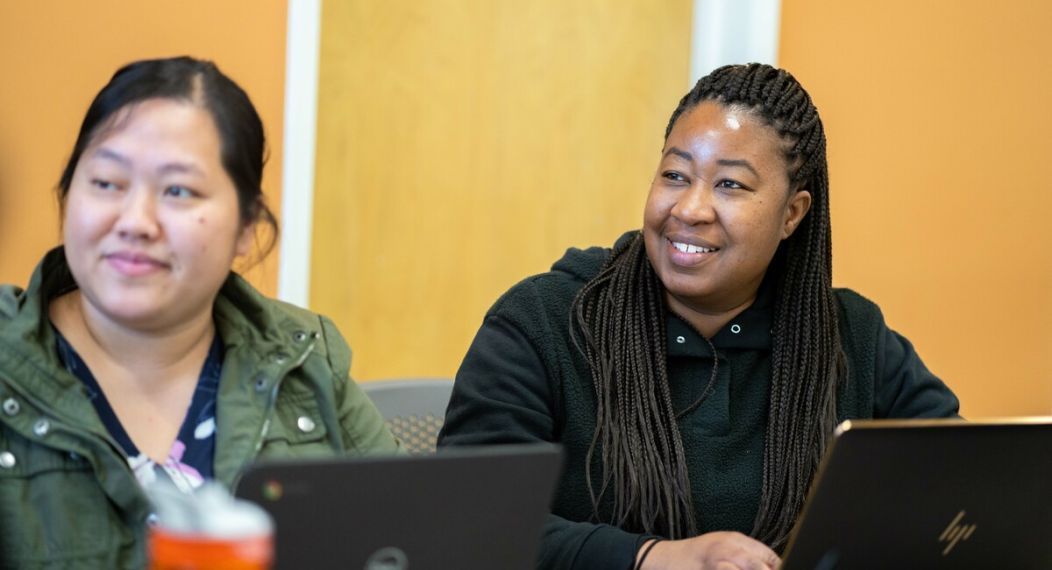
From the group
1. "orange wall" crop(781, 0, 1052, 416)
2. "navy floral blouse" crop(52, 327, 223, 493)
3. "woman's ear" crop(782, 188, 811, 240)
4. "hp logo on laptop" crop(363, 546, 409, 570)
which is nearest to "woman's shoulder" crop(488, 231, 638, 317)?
"woman's ear" crop(782, 188, 811, 240)

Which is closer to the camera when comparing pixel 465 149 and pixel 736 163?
pixel 736 163

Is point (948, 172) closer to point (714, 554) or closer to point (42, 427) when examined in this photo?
point (714, 554)

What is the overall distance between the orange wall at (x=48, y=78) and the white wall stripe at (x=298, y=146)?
0.75 feet

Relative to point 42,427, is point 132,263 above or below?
above

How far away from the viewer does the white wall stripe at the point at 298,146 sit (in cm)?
281

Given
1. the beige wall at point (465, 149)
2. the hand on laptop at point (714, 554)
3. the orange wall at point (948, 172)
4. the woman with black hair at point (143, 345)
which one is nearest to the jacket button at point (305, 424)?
the woman with black hair at point (143, 345)

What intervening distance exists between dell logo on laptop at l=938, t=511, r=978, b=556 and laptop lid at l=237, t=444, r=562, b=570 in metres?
0.57

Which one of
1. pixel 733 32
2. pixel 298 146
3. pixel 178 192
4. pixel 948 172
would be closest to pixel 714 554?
pixel 178 192

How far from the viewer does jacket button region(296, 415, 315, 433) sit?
65.4 inches

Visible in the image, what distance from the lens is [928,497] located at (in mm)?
1547

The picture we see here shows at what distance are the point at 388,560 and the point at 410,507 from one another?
0.18ft

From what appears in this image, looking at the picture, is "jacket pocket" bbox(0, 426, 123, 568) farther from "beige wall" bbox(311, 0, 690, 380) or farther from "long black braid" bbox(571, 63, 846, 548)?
"beige wall" bbox(311, 0, 690, 380)

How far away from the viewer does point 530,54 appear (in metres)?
3.46

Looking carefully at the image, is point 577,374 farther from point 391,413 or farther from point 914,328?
point 914,328
